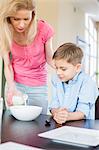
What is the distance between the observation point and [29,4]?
1.59m

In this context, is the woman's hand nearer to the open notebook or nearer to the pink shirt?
the pink shirt

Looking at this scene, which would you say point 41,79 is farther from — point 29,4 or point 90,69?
point 90,69

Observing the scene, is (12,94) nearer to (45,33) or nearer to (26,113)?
(26,113)

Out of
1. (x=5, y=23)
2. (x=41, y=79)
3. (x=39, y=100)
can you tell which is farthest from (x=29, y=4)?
(x=39, y=100)

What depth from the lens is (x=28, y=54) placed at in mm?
1736

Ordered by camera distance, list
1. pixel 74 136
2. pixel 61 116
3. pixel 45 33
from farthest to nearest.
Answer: pixel 45 33
pixel 61 116
pixel 74 136

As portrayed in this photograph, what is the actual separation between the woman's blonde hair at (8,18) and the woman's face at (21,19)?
0.07ft

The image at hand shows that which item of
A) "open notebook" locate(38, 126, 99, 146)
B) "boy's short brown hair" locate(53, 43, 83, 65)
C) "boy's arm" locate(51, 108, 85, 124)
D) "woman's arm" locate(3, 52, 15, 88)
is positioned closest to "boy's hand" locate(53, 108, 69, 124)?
"boy's arm" locate(51, 108, 85, 124)

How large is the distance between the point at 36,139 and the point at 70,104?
500 millimetres

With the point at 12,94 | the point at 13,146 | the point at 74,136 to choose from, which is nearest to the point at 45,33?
the point at 12,94

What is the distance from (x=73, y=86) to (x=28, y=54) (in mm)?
449

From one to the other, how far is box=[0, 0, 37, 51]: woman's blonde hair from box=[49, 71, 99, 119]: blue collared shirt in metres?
0.42

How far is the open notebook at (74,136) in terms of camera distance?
0.89 m

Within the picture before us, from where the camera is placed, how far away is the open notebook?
2.93 feet
